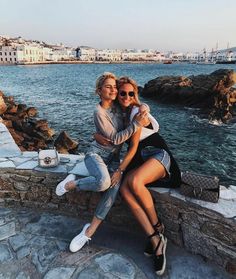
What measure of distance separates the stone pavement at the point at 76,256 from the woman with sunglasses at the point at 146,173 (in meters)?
0.22

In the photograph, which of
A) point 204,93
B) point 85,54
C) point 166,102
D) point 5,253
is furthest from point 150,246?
point 85,54

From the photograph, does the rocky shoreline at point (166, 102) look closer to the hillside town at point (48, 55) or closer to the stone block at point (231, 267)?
the stone block at point (231, 267)

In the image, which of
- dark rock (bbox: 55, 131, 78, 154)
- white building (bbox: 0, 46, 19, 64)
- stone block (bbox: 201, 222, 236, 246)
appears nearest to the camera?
stone block (bbox: 201, 222, 236, 246)

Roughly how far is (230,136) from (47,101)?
1744 centimetres

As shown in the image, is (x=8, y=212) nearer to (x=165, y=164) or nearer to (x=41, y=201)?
(x=41, y=201)

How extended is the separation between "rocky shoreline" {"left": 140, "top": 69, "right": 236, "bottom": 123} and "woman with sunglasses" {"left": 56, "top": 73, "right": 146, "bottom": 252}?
16.1m

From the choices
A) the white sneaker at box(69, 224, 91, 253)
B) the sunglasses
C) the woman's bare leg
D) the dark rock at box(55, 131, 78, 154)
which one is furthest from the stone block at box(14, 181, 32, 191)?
the dark rock at box(55, 131, 78, 154)

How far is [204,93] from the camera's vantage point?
2336 centimetres

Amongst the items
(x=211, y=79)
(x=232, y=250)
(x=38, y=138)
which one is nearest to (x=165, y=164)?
(x=232, y=250)

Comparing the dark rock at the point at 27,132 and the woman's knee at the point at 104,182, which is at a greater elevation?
the woman's knee at the point at 104,182

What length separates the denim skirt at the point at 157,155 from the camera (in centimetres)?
344

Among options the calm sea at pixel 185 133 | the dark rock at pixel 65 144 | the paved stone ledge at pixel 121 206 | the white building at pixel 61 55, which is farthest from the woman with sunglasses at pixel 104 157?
the white building at pixel 61 55

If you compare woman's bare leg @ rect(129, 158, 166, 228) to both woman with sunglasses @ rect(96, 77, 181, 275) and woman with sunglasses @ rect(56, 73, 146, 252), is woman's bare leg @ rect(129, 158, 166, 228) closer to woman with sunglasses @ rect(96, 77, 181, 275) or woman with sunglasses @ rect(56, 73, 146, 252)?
woman with sunglasses @ rect(96, 77, 181, 275)

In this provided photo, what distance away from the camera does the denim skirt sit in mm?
3439
